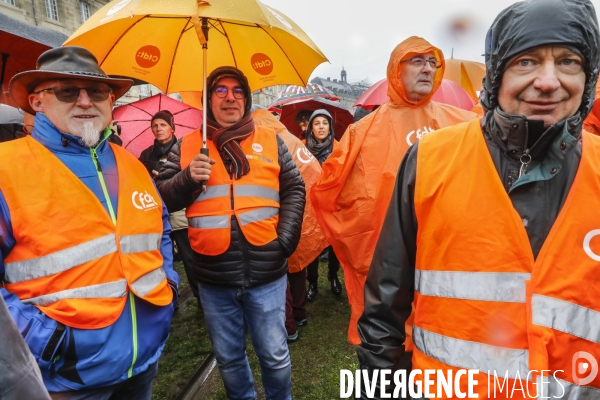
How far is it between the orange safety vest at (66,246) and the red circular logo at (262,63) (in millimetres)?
1511

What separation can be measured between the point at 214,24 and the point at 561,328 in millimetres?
2772

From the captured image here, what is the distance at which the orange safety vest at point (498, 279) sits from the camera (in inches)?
45.3

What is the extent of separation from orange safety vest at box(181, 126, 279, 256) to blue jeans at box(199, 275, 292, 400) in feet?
1.09

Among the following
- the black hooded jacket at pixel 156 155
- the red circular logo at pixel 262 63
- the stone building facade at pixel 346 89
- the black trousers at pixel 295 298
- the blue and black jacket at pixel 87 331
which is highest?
the stone building facade at pixel 346 89

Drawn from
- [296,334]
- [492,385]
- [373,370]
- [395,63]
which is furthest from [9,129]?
[492,385]

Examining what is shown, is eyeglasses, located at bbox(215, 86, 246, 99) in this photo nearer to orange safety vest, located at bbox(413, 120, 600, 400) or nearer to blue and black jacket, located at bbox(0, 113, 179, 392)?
blue and black jacket, located at bbox(0, 113, 179, 392)

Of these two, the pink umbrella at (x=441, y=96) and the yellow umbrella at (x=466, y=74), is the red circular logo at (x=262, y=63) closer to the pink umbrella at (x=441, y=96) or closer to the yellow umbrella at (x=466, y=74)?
the pink umbrella at (x=441, y=96)

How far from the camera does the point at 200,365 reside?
3.51 meters

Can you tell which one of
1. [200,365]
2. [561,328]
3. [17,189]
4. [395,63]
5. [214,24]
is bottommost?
[200,365]

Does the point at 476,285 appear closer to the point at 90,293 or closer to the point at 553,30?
the point at 553,30

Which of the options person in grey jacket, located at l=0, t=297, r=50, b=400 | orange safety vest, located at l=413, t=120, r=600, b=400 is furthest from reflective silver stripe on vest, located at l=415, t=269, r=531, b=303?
person in grey jacket, located at l=0, t=297, r=50, b=400

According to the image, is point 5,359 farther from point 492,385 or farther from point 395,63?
point 395,63

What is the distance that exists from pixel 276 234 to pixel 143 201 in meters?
0.91

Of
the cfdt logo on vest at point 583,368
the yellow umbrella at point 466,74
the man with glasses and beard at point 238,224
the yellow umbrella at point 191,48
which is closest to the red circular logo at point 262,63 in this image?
the yellow umbrella at point 191,48
